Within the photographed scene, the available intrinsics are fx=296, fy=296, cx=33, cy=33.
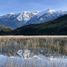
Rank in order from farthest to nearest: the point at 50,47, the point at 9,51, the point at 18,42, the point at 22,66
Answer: the point at 18,42 → the point at 50,47 → the point at 9,51 → the point at 22,66

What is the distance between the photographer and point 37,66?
19.5 metres

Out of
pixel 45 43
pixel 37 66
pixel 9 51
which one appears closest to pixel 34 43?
pixel 45 43

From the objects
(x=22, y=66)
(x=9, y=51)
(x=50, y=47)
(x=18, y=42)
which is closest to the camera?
(x=22, y=66)

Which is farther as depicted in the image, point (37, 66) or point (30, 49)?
point (30, 49)

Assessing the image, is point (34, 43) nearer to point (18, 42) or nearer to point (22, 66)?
point (18, 42)

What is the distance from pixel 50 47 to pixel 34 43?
219 centimetres

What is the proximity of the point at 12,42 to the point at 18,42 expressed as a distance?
0.82 m

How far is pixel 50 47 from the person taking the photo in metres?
36.2

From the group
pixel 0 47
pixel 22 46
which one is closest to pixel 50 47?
pixel 22 46

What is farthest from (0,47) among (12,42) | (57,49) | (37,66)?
(37,66)

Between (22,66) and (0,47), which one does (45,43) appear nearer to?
(0,47)

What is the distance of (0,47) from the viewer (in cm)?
3734

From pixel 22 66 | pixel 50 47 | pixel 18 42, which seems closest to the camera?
pixel 22 66

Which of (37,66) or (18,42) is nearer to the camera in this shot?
(37,66)
